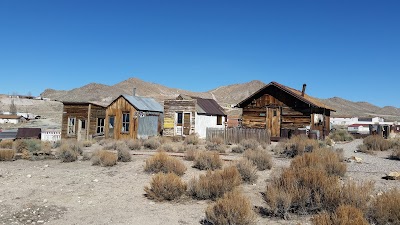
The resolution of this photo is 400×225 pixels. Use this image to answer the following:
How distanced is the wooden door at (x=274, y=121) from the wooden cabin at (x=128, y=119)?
28.4ft

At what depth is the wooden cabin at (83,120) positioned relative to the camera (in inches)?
1022

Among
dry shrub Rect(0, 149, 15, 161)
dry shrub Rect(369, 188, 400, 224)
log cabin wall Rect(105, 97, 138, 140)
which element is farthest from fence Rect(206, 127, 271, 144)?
dry shrub Rect(369, 188, 400, 224)

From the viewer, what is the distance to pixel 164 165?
1092 centimetres

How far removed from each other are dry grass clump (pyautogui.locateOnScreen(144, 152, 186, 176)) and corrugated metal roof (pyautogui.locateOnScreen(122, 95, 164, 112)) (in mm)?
14507

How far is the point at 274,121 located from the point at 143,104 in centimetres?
982

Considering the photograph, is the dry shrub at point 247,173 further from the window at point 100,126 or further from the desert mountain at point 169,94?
the desert mountain at point 169,94

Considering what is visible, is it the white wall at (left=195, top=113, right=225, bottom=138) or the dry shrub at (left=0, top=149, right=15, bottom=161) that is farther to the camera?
the white wall at (left=195, top=113, right=225, bottom=138)

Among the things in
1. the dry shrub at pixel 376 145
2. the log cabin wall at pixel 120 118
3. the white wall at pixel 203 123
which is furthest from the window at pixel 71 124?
the dry shrub at pixel 376 145

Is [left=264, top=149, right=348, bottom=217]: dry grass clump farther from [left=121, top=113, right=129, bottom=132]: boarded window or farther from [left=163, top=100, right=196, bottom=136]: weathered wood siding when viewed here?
[left=121, top=113, right=129, bottom=132]: boarded window

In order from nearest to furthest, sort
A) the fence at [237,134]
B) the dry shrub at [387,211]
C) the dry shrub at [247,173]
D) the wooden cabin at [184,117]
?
the dry shrub at [387,211]
the dry shrub at [247,173]
the fence at [237,134]
the wooden cabin at [184,117]

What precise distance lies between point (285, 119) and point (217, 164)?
14.1m

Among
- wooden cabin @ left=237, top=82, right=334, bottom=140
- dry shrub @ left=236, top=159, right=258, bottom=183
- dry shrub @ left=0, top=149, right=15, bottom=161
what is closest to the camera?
dry shrub @ left=236, top=159, right=258, bottom=183

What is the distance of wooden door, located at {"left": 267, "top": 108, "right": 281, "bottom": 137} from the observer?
80.9 feet

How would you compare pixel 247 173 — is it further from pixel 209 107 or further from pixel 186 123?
pixel 209 107
